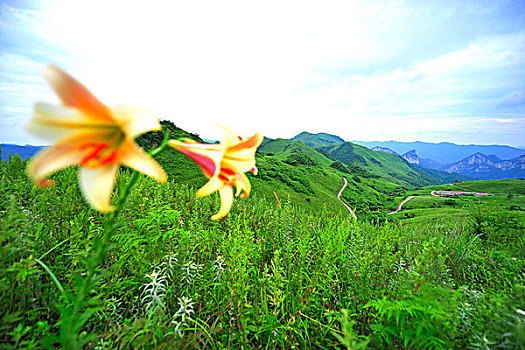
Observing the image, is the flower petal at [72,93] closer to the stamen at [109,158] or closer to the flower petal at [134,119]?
the flower petal at [134,119]

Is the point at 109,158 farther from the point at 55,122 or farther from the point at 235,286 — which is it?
the point at 235,286

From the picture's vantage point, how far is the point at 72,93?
2.52ft

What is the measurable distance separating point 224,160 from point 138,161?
0.44m

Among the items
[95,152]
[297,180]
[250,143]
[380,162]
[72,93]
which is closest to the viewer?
[72,93]

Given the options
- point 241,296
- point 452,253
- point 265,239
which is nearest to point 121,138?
point 241,296

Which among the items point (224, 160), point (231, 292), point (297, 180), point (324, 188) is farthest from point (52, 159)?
point (324, 188)

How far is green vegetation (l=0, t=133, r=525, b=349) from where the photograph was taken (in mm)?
1456

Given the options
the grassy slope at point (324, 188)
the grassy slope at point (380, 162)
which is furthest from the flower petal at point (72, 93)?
the grassy slope at point (380, 162)

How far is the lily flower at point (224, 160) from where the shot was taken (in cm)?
103

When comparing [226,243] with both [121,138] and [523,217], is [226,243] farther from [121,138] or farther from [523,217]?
[523,217]

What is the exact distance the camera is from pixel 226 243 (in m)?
2.52

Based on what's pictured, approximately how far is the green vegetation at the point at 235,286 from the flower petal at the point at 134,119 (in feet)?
1.19

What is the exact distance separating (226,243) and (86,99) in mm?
2046

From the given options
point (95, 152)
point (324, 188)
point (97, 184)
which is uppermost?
point (95, 152)
